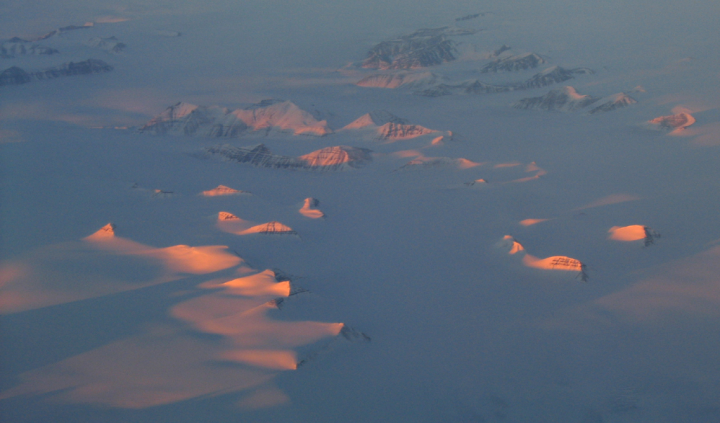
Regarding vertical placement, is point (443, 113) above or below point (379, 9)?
below

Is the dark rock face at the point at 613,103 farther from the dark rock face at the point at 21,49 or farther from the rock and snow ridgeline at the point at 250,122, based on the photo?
the dark rock face at the point at 21,49

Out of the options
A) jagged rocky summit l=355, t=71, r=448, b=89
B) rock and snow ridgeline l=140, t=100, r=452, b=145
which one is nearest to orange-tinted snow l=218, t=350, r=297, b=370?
rock and snow ridgeline l=140, t=100, r=452, b=145

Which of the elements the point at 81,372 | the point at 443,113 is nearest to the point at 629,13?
the point at 443,113

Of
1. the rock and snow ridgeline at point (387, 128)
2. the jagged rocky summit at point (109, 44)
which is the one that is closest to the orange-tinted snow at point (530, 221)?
the rock and snow ridgeline at point (387, 128)

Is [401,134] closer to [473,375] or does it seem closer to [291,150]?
[291,150]

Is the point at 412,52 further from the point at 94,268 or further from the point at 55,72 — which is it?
the point at 94,268

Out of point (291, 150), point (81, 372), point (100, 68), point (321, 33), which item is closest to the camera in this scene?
point (81, 372)

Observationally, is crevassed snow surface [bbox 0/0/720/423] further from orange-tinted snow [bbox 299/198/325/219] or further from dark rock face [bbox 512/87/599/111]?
dark rock face [bbox 512/87/599/111]
